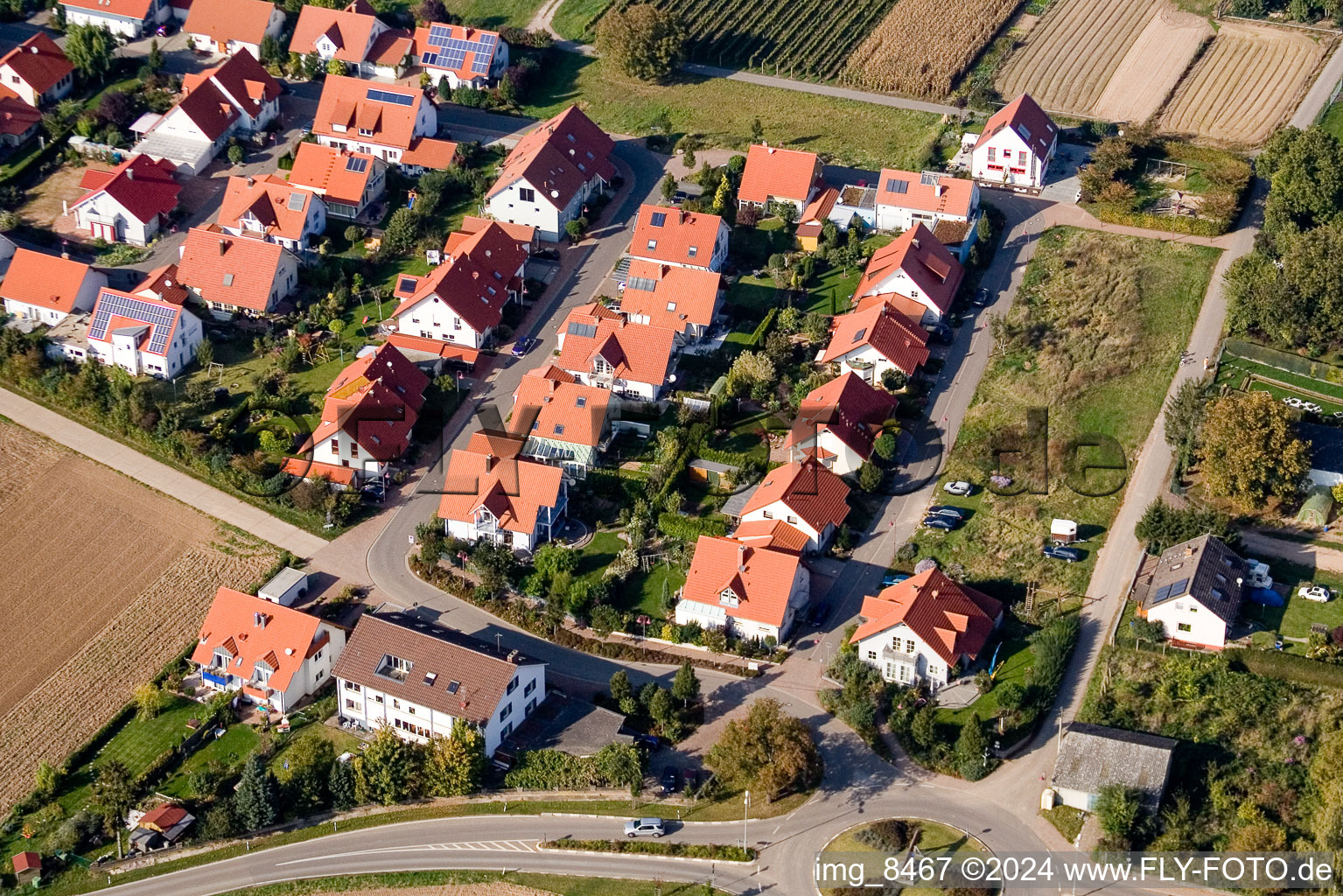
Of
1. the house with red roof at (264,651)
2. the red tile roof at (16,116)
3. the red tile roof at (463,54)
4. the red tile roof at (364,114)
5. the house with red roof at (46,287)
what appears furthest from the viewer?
the red tile roof at (463,54)

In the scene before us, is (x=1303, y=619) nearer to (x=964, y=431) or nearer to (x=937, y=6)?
(x=964, y=431)

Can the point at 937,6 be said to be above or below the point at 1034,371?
above

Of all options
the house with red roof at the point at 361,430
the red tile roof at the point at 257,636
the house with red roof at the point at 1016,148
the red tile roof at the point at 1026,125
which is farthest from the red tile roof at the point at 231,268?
the red tile roof at the point at 1026,125

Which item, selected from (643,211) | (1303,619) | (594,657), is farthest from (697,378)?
(1303,619)

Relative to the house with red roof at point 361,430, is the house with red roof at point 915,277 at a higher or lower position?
higher

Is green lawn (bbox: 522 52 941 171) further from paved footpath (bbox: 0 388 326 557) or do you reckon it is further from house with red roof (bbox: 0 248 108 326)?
paved footpath (bbox: 0 388 326 557)

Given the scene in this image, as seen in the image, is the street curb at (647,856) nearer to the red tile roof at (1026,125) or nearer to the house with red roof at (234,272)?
the house with red roof at (234,272)

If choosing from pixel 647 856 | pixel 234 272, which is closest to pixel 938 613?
pixel 647 856

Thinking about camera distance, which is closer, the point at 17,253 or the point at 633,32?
the point at 17,253
